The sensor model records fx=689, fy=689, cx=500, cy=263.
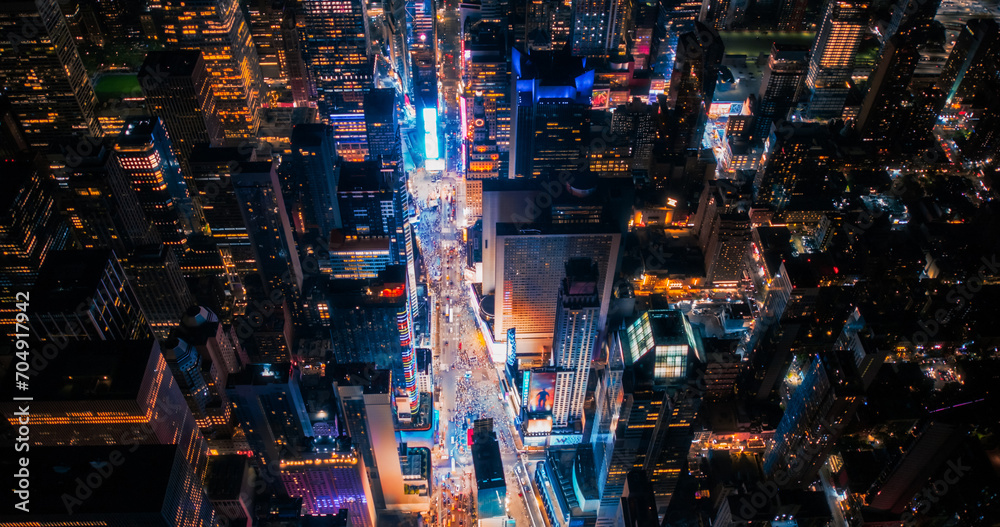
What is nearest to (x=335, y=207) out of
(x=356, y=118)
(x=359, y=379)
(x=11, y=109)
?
(x=356, y=118)

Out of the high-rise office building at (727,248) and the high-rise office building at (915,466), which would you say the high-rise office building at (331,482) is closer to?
the high-rise office building at (915,466)

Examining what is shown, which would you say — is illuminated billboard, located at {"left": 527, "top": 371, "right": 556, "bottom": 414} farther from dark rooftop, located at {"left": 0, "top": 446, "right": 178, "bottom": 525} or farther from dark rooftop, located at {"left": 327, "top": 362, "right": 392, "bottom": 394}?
dark rooftop, located at {"left": 0, "top": 446, "right": 178, "bottom": 525}

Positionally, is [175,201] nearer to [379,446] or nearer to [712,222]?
[379,446]

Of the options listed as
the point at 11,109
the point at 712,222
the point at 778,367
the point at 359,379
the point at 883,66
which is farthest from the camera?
the point at 883,66

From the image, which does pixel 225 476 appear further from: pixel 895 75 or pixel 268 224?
pixel 895 75

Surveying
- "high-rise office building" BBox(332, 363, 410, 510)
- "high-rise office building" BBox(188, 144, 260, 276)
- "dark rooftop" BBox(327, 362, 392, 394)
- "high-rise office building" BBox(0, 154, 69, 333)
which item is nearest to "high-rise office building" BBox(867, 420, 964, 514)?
"high-rise office building" BBox(332, 363, 410, 510)

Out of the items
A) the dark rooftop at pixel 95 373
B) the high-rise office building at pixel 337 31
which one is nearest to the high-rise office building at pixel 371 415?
the dark rooftop at pixel 95 373

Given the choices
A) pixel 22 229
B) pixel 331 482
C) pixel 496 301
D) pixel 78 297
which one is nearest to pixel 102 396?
pixel 78 297
